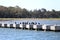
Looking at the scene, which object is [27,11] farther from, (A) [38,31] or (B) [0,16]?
(A) [38,31]

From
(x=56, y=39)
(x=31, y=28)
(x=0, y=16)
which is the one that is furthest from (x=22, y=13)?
(x=56, y=39)

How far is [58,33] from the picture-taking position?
47.7 m

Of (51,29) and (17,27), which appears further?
(17,27)

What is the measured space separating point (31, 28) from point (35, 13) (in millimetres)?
123765

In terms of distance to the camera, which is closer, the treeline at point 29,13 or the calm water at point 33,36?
the calm water at point 33,36

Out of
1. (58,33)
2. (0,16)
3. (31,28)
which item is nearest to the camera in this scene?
(58,33)

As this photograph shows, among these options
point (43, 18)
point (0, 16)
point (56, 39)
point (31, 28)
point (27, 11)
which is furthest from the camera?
point (27, 11)

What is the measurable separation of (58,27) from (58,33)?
1.31 meters

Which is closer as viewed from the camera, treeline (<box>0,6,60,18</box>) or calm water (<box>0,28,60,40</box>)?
calm water (<box>0,28,60,40</box>)

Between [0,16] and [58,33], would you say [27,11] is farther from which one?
[58,33]

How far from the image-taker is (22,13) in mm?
168125

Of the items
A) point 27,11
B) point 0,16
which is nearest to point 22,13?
point 27,11

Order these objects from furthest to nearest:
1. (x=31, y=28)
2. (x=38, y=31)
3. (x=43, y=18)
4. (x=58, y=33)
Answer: (x=43, y=18) → (x=31, y=28) → (x=38, y=31) → (x=58, y=33)

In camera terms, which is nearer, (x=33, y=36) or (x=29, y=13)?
(x=33, y=36)
